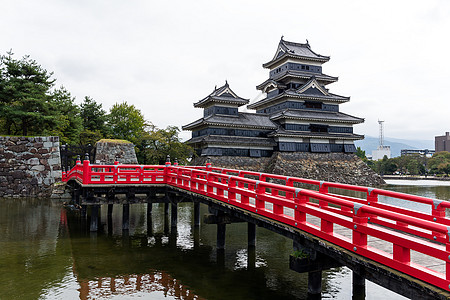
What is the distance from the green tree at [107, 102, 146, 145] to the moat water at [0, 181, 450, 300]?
31237 millimetres

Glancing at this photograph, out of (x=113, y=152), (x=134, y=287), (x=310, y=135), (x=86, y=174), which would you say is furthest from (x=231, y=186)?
(x=310, y=135)

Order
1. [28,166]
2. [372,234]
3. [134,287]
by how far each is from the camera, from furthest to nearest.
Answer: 1. [28,166]
2. [134,287]
3. [372,234]

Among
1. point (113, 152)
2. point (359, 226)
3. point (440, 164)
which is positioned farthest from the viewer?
point (440, 164)

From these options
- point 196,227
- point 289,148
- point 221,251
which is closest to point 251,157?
point 289,148

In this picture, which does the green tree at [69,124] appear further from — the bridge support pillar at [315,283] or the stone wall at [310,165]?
the bridge support pillar at [315,283]

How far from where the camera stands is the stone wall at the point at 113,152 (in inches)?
1188

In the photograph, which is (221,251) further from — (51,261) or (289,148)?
(289,148)

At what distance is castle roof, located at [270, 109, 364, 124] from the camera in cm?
4278

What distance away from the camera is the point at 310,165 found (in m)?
42.4

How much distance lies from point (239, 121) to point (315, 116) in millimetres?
10958

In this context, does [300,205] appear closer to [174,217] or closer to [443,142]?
[174,217]

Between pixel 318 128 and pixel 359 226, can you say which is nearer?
pixel 359 226

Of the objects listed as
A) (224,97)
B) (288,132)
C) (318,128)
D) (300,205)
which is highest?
(224,97)

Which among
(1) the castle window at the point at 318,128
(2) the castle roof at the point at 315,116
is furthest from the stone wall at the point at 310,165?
(2) the castle roof at the point at 315,116
